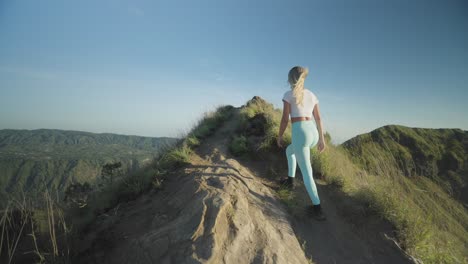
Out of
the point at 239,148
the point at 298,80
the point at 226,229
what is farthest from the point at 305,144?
the point at 239,148

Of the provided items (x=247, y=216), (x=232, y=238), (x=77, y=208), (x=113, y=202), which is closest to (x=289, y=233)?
(x=247, y=216)

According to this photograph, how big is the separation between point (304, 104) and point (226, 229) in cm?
245

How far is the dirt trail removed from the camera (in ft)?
9.49

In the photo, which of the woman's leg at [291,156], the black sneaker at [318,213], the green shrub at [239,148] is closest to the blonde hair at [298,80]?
the woman's leg at [291,156]

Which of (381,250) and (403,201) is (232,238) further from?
(403,201)

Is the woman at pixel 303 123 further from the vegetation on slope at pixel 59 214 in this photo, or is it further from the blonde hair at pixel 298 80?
the vegetation on slope at pixel 59 214

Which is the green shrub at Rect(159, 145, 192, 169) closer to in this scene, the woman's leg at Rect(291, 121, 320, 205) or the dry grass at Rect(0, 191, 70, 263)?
the dry grass at Rect(0, 191, 70, 263)

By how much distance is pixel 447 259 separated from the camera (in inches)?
144

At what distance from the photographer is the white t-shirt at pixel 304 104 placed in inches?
153

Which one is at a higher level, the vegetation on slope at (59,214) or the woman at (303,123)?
the woman at (303,123)

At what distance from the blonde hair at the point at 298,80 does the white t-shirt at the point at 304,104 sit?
73 millimetres

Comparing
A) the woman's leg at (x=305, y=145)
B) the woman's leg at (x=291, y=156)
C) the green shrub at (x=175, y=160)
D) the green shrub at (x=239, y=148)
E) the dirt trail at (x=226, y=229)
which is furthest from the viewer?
the green shrub at (x=239, y=148)

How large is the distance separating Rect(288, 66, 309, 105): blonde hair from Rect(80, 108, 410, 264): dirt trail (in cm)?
204

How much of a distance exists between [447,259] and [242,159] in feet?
14.9
